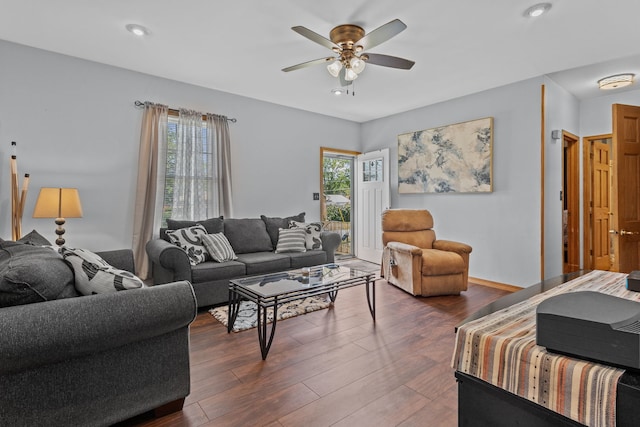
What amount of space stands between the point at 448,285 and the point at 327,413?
254 centimetres

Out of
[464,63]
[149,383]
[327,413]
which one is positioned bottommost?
[327,413]

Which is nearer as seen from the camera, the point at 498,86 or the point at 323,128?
the point at 498,86

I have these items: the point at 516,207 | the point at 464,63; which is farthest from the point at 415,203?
the point at 464,63

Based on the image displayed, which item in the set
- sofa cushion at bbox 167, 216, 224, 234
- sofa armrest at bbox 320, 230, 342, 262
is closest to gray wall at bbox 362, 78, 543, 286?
sofa armrest at bbox 320, 230, 342, 262

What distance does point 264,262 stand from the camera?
12.1 feet

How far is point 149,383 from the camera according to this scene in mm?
1625

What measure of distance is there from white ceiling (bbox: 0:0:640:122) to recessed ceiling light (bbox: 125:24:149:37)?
60 mm

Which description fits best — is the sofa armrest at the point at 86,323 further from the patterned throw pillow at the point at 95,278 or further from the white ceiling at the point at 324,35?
the white ceiling at the point at 324,35

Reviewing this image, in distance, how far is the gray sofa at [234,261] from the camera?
10.5 ft

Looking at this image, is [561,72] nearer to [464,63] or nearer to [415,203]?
[464,63]

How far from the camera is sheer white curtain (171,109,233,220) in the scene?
4.10 m

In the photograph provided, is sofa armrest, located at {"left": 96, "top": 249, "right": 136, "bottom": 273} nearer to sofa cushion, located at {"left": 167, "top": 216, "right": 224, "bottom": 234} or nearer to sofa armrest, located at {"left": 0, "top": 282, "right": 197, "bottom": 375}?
sofa cushion, located at {"left": 167, "top": 216, "right": 224, "bottom": 234}

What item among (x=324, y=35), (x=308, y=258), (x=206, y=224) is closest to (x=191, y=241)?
(x=206, y=224)

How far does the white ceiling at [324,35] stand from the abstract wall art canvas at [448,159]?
2.10ft
